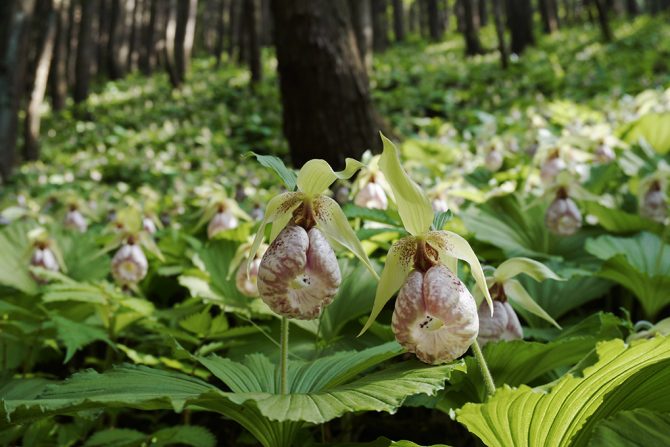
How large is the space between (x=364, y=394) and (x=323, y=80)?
353 cm

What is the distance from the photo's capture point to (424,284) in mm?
1093

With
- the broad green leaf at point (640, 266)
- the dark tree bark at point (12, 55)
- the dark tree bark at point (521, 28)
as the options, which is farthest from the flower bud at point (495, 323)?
the dark tree bark at point (521, 28)

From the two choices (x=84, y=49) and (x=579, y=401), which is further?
(x=84, y=49)

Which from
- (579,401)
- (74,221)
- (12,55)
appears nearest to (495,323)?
(579,401)

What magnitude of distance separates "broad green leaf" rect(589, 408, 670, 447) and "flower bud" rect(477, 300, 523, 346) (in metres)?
0.44

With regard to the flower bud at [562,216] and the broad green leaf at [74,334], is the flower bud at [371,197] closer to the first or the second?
the flower bud at [562,216]

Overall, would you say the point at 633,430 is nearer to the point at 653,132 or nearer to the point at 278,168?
the point at 278,168

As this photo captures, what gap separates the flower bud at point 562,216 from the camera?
2.29 m

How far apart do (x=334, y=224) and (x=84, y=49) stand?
16.3 meters

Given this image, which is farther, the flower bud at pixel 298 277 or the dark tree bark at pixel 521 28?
the dark tree bark at pixel 521 28

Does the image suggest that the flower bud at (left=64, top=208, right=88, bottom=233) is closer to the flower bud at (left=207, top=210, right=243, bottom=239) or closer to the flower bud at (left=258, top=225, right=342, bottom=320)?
the flower bud at (left=207, top=210, right=243, bottom=239)

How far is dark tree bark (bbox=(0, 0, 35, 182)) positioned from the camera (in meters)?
6.79

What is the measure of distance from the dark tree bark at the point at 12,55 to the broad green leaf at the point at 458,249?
718cm

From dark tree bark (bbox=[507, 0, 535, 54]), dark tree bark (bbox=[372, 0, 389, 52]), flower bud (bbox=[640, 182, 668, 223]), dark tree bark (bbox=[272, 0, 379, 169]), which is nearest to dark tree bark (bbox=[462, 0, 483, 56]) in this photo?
dark tree bark (bbox=[507, 0, 535, 54])
